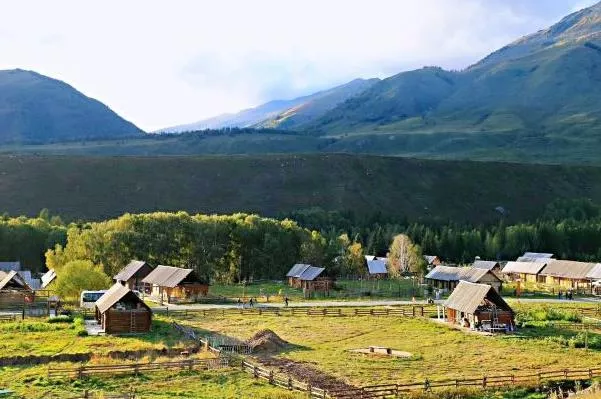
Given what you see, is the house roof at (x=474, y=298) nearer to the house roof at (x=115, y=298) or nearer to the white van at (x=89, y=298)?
the house roof at (x=115, y=298)

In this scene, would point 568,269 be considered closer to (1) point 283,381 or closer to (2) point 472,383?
(2) point 472,383

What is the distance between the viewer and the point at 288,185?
171 m

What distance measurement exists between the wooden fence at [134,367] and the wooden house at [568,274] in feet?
199

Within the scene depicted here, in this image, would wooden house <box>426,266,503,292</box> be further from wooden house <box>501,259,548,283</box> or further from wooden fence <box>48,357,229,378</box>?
wooden fence <box>48,357,229,378</box>

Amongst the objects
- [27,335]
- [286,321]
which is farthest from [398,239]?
[27,335]

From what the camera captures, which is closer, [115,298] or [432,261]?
[115,298]

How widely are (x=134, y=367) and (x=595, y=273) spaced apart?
6570cm

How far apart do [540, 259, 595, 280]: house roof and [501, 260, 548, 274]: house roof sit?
1286mm

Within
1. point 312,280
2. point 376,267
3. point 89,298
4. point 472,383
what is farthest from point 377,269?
point 472,383

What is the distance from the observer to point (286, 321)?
5488 centimetres

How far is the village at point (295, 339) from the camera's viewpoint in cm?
3353

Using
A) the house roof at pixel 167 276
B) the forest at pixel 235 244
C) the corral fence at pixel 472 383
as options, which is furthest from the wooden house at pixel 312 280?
the corral fence at pixel 472 383

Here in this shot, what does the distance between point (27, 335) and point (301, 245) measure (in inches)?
2185

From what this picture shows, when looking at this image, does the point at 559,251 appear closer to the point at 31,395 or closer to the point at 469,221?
the point at 469,221
